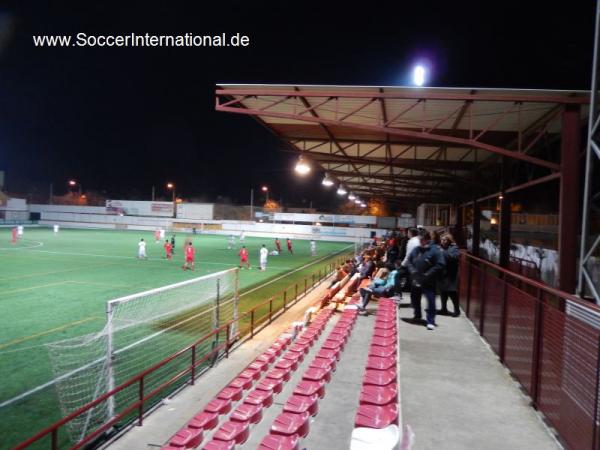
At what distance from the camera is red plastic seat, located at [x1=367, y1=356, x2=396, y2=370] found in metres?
5.71

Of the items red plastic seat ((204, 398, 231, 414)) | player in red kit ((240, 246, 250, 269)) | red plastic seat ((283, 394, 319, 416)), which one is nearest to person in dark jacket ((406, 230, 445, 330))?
red plastic seat ((283, 394, 319, 416))

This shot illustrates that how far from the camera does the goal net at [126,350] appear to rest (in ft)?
22.7

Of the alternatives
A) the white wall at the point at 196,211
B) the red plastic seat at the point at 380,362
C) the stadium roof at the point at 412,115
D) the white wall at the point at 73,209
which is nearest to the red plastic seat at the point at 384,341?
the red plastic seat at the point at 380,362

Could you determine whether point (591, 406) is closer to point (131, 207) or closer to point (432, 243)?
point (432, 243)

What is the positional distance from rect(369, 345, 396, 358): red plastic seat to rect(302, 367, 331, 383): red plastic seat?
28.5 inches

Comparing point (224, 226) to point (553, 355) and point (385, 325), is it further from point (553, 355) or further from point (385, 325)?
point (553, 355)

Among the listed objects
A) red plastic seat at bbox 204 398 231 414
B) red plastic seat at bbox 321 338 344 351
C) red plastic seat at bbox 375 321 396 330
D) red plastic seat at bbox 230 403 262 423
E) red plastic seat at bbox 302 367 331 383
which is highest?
red plastic seat at bbox 375 321 396 330

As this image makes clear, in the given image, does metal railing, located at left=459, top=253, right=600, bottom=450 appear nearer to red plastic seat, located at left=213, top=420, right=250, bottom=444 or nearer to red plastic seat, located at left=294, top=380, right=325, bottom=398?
red plastic seat, located at left=294, top=380, right=325, bottom=398

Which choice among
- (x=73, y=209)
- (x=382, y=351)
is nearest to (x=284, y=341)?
(x=382, y=351)

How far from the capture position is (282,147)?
1672 cm

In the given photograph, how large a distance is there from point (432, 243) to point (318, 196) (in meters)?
117

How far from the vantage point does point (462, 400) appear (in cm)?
507

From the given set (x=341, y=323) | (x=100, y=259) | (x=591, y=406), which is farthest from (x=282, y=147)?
(x=100, y=259)

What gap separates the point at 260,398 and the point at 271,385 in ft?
1.89
